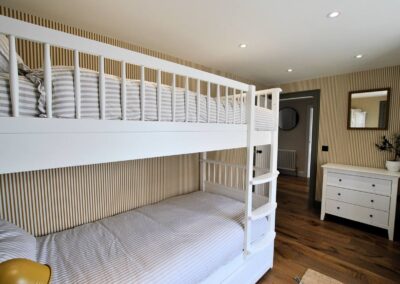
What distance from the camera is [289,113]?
5383 mm

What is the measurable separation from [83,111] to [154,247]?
0.97 metres

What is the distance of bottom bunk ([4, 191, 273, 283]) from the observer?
1.07m

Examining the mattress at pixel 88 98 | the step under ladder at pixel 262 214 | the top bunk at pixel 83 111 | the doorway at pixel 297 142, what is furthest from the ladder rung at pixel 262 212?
the doorway at pixel 297 142

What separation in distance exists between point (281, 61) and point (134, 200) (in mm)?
2437

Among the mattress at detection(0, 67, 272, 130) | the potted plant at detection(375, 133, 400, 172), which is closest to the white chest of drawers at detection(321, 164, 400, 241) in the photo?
the potted plant at detection(375, 133, 400, 172)

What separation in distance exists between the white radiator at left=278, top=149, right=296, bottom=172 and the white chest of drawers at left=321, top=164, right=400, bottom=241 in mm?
2537

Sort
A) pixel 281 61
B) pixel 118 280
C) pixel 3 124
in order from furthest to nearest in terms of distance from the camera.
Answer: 1. pixel 281 61
2. pixel 118 280
3. pixel 3 124

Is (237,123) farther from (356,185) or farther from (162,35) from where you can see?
(356,185)

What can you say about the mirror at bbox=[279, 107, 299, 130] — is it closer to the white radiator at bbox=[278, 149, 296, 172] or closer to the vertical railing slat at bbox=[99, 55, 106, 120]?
the white radiator at bbox=[278, 149, 296, 172]

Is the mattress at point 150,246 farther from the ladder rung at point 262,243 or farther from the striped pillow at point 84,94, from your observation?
the striped pillow at point 84,94

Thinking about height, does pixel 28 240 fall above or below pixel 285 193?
above

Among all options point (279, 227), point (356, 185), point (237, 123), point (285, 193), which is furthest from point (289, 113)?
point (237, 123)

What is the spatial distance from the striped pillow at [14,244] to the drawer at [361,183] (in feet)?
11.0

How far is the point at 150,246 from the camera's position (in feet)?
4.23
